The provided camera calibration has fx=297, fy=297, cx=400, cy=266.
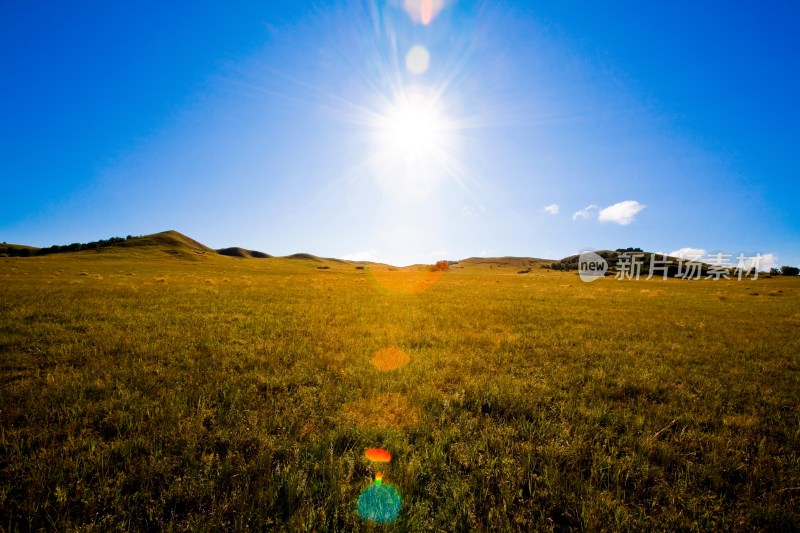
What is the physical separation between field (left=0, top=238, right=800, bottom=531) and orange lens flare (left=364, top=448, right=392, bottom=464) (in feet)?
0.34

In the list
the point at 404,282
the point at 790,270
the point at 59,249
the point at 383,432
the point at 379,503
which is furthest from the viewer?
the point at 790,270

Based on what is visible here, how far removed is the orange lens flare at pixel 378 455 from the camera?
4.18 metres

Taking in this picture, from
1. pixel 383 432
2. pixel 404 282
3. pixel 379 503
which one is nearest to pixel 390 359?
pixel 383 432

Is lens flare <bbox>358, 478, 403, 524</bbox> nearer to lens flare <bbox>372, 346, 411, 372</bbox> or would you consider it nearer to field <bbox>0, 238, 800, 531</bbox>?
field <bbox>0, 238, 800, 531</bbox>

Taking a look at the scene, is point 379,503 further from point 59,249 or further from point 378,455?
point 59,249

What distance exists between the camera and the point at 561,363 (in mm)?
8570

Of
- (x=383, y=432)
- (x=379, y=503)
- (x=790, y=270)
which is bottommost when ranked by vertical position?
(x=379, y=503)

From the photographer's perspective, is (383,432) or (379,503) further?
(383,432)

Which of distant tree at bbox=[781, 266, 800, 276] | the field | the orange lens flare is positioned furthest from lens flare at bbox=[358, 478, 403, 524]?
distant tree at bbox=[781, 266, 800, 276]

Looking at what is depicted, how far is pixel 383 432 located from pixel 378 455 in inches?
18.7

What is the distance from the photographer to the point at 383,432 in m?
4.74

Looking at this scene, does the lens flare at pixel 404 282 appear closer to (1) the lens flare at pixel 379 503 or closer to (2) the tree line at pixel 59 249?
(1) the lens flare at pixel 379 503

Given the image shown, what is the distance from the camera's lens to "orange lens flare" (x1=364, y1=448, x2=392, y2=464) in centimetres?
418

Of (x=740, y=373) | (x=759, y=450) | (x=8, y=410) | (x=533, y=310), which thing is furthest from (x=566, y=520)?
(x=533, y=310)
